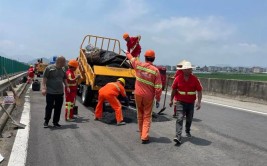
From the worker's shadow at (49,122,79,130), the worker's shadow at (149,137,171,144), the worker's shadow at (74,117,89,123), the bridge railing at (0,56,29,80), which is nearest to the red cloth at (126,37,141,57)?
the worker's shadow at (74,117,89,123)

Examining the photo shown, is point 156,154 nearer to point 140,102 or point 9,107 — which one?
point 140,102

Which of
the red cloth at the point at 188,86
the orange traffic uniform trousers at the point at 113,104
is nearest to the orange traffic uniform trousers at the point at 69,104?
the orange traffic uniform trousers at the point at 113,104

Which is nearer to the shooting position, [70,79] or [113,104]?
[113,104]

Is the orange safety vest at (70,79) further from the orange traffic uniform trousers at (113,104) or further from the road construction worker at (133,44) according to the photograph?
the road construction worker at (133,44)

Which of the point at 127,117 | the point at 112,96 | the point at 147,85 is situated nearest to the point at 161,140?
the point at 147,85

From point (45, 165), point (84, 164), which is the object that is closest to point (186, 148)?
point (84, 164)

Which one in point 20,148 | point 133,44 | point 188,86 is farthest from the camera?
point 133,44

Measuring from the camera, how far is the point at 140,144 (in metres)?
7.04

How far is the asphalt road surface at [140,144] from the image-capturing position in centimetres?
586

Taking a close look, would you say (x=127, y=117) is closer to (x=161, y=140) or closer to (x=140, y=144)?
(x=161, y=140)

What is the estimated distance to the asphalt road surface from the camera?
5.86 meters

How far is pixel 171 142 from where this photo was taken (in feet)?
23.8

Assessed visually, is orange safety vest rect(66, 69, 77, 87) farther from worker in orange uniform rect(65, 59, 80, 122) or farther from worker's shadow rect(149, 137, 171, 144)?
worker's shadow rect(149, 137, 171, 144)

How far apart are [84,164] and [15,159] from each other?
113 centimetres
